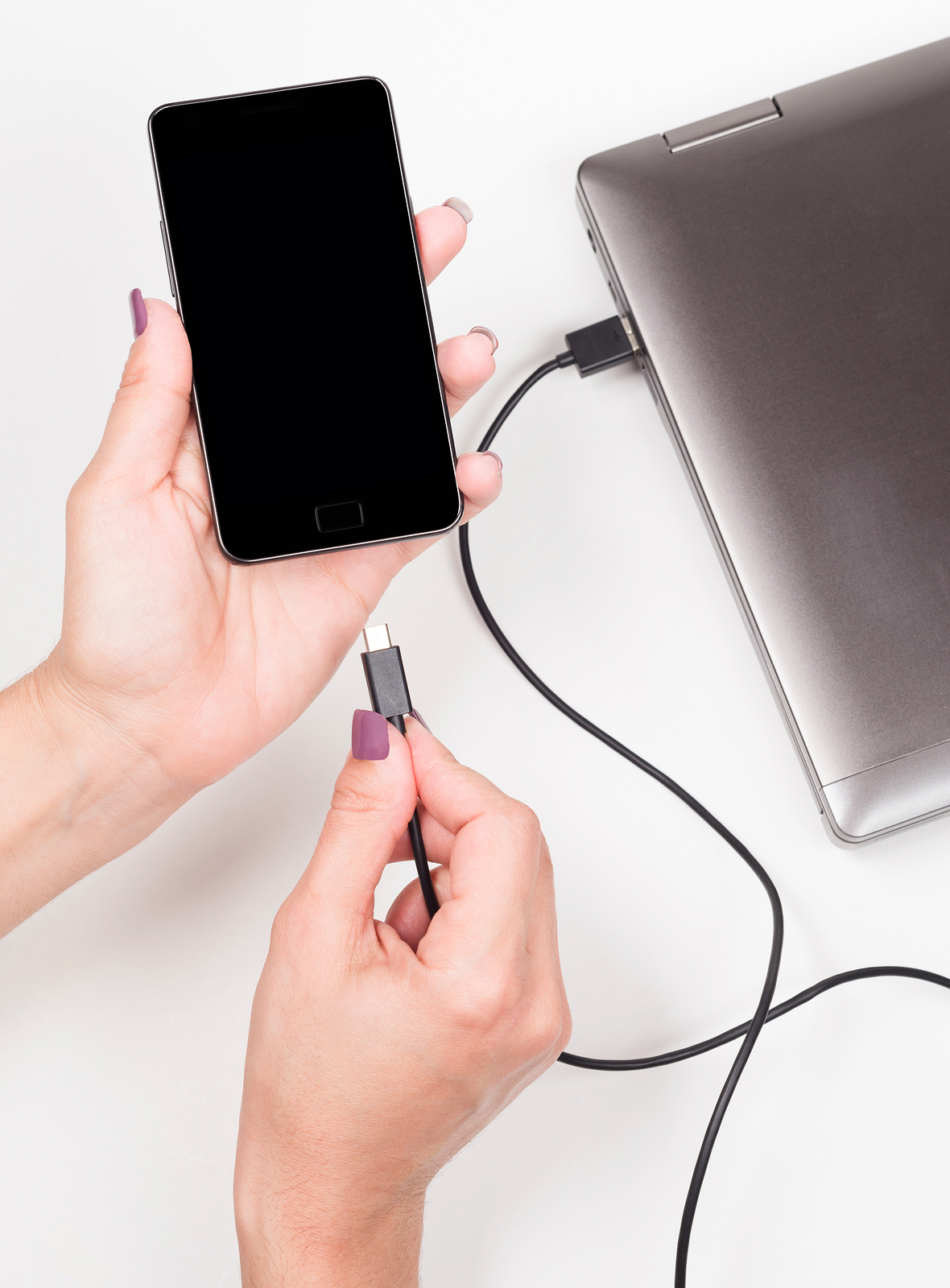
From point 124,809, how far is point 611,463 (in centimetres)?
49

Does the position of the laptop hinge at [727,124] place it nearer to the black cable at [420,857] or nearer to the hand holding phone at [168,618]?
the hand holding phone at [168,618]

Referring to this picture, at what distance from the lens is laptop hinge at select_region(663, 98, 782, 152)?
75cm

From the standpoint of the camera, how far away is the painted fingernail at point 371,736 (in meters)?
0.57

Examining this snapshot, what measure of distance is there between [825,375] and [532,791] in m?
0.40

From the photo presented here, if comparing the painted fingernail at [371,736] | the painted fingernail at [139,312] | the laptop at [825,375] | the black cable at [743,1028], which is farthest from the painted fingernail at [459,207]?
the black cable at [743,1028]

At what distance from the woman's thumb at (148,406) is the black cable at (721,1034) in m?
0.25

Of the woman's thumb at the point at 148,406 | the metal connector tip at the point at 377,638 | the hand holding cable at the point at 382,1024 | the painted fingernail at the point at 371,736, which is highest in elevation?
the woman's thumb at the point at 148,406

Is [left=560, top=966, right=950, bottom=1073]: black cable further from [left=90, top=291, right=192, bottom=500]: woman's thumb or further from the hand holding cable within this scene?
[left=90, top=291, right=192, bottom=500]: woman's thumb

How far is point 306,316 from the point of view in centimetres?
64

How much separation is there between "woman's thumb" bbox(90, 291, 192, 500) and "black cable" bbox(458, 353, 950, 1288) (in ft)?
0.82

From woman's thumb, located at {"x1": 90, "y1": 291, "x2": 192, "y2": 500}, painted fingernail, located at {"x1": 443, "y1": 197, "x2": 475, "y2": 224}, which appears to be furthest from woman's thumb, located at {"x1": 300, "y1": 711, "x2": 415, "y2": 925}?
painted fingernail, located at {"x1": 443, "y1": 197, "x2": 475, "y2": 224}

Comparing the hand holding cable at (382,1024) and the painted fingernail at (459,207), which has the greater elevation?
the painted fingernail at (459,207)

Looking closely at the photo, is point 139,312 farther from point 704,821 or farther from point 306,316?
point 704,821

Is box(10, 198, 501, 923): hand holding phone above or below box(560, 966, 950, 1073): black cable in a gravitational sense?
above
